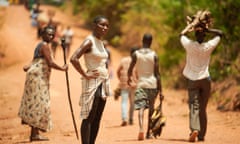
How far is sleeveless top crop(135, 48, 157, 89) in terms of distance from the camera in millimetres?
8945

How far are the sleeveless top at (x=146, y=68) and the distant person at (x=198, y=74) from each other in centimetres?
75

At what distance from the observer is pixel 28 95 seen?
8.52 metres

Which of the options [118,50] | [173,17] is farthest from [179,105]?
[118,50]

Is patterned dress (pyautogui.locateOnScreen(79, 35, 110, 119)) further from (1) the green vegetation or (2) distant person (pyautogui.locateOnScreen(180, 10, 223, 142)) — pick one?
(1) the green vegetation

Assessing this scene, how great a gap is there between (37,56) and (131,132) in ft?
8.78

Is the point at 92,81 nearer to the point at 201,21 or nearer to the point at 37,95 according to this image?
the point at 37,95

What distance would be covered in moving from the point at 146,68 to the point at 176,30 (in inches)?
410

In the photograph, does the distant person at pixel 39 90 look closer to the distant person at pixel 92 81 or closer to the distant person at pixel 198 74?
the distant person at pixel 92 81

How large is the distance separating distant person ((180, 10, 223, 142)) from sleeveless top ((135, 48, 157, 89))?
752mm


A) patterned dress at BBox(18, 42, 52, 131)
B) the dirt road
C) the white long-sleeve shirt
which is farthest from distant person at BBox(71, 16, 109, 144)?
the white long-sleeve shirt

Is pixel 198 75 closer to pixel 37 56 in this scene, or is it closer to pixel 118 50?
pixel 37 56

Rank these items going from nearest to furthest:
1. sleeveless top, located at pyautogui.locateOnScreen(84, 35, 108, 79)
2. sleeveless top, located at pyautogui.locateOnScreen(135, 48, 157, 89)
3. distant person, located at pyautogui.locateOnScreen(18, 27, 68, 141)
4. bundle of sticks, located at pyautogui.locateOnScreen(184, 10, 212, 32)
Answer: sleeveless top, located at pyautogui.locateOnScreen(84, 35, 108, 79)
bundle of sticks, located at pyautogui.locateOnScreen(184, 10, 212, 32)
distant person, located at pyautogui.locateOnScreen(18, 27, 68, 141)
sleeveless top, located at pyautogui.locateOnScreen(135, 48, 157, 89)

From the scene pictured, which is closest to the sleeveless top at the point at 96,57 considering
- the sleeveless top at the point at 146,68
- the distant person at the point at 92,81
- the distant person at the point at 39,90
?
the distant person at the point at 92,81

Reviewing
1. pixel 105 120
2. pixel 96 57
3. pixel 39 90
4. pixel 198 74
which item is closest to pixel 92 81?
pixel 96 57
